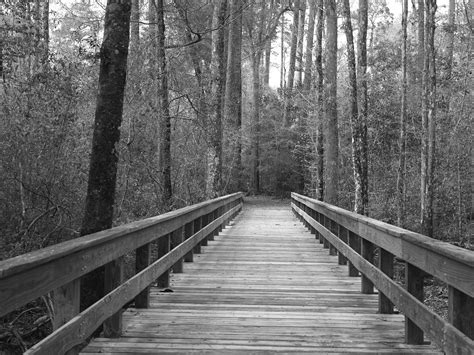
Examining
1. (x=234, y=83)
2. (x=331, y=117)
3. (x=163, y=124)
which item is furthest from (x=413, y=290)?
(x=234, y=83)

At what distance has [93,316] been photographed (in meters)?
3.28

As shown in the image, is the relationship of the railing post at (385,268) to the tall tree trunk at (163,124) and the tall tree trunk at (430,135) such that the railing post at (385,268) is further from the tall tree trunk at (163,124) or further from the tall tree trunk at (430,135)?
the tall tree trunk at (430,135)

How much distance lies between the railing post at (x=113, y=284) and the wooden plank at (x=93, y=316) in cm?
9

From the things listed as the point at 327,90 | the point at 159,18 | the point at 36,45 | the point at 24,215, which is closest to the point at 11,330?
the point at 24,215

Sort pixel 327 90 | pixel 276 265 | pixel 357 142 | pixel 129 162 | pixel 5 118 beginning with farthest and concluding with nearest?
pixel 327 90, pixel 357 142, pixel 129 162, pixel 5 118, pixel 276 265

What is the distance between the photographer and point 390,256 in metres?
4.82

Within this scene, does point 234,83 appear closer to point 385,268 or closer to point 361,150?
point 361,150

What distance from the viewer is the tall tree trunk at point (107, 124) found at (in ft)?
17.6

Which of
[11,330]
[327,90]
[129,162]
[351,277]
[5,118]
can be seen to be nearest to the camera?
[11,330]

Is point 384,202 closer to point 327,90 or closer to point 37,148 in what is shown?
point 327,90

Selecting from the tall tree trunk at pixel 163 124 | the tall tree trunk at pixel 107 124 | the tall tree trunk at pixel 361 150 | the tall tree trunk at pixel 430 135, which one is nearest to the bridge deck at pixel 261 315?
the tall tree trunk at pixel 107 124

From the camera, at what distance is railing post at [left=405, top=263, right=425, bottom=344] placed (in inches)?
155

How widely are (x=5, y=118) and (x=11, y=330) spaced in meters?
4.11

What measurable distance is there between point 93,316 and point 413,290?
96.6 inches
